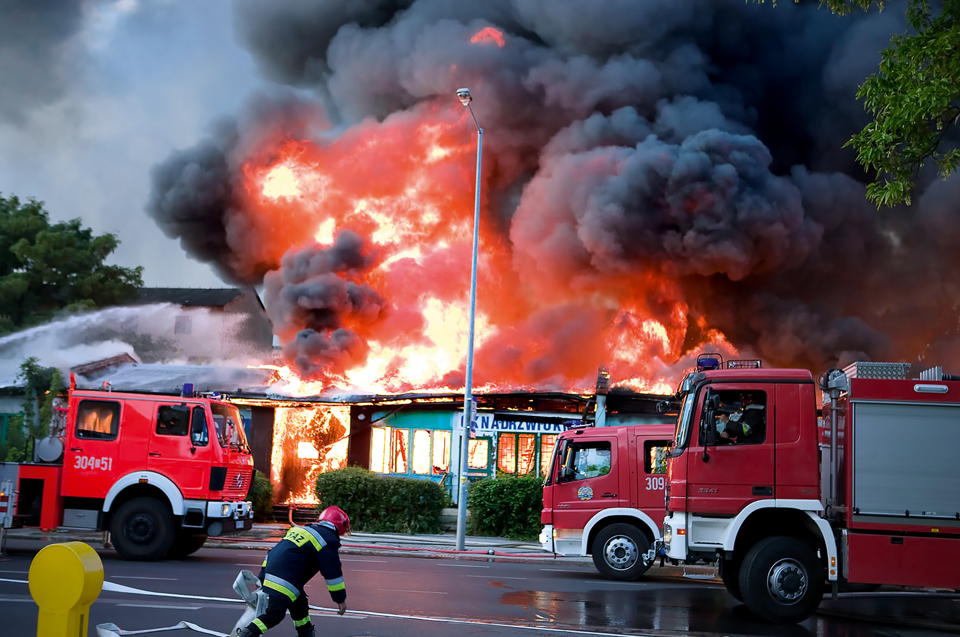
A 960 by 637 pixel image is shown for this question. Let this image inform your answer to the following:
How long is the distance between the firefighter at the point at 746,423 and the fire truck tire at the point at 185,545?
9.08 metres

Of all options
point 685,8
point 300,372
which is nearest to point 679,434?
point 300,372

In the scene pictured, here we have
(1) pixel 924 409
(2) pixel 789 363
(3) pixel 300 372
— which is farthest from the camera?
(2) pixel 789 363

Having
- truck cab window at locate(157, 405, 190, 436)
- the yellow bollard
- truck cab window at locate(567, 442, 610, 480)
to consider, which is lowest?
the yellow bollard

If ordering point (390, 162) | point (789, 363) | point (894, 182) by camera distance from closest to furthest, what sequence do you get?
point (894, 182)
point (789, 363)
point (390, 162)

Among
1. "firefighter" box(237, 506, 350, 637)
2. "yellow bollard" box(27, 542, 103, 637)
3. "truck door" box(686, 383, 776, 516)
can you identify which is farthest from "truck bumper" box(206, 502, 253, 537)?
"yellow bollard" box(27, 542, 103, 637)

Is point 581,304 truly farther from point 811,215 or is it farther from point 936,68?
point 936,68

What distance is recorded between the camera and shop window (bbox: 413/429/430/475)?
23922 millimetres

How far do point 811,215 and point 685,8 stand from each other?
35.9 feet

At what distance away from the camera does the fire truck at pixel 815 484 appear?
902 centimetres

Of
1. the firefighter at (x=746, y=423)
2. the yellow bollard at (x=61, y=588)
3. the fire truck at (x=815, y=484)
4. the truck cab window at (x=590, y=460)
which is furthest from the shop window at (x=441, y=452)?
the yellow bollard at (x=61, y=588)

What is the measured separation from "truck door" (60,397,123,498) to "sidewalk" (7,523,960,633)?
8.99ft

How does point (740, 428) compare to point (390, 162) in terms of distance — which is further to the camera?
point (390, 162)

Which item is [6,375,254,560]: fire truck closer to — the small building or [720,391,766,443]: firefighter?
[720,391,766,443]: firefighter

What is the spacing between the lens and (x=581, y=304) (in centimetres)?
3597
